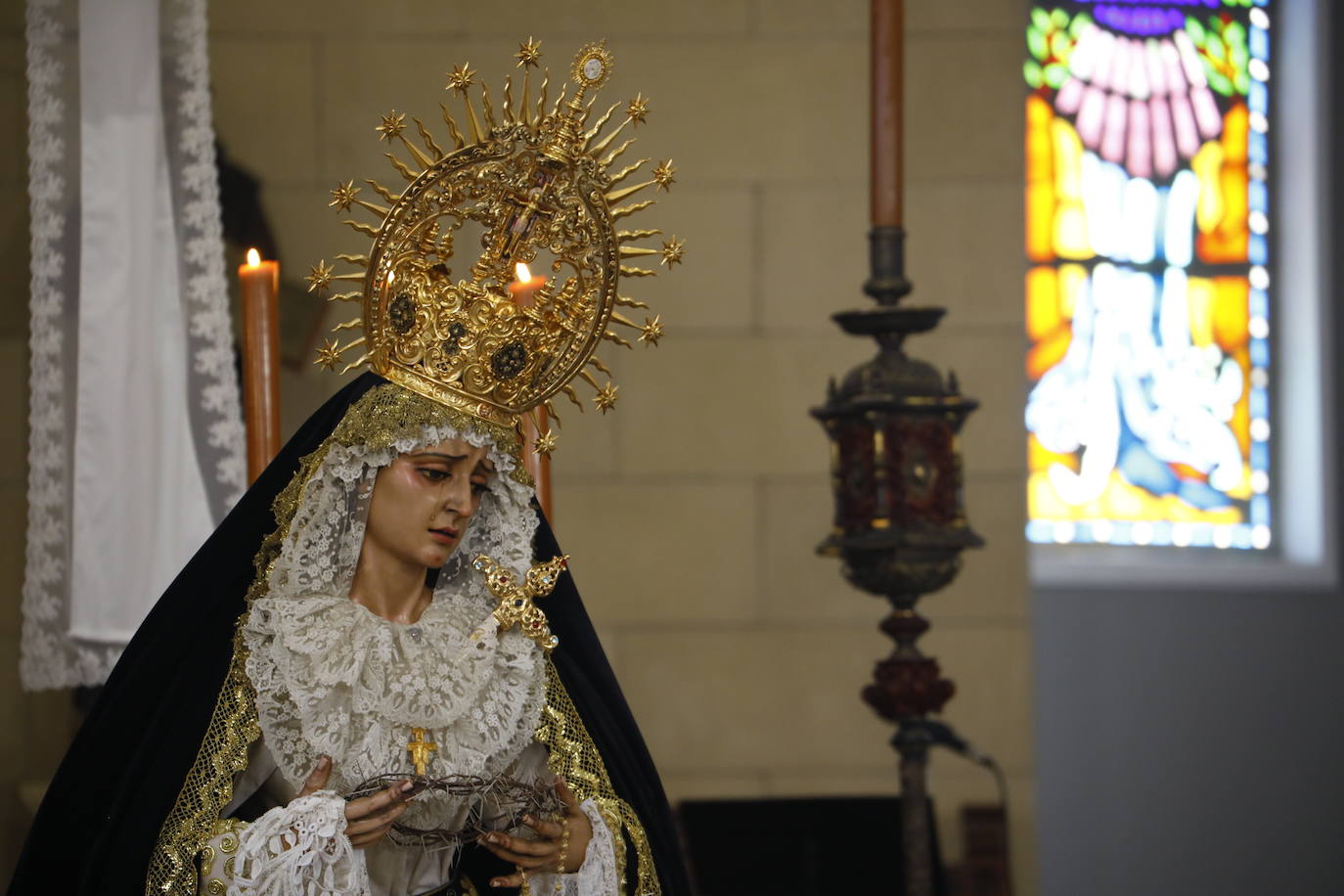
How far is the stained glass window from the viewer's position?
4.07m

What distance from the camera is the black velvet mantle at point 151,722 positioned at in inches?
70.1

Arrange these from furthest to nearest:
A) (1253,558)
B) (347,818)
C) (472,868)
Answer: (1253,558), (472,868), (347,818)

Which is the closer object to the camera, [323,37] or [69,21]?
[69,21]

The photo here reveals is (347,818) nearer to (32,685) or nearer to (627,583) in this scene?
(32,685)

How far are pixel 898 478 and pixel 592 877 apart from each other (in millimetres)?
671

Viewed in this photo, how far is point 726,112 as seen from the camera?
339 cm

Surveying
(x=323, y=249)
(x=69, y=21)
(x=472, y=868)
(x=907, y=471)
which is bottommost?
(x=472, y=868)

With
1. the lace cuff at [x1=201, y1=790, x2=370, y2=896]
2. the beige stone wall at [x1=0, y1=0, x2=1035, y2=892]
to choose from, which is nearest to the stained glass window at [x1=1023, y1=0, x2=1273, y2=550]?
the beige stone wall at [x1=0, y1=0, x2=1035, y2=892]

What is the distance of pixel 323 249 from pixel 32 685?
1.28 meters

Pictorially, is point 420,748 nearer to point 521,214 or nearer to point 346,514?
point 346,514

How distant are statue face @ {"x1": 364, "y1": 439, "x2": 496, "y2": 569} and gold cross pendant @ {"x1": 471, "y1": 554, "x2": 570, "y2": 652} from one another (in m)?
0.07

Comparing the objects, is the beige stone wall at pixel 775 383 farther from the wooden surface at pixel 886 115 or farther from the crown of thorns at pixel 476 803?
the crown of thorns at pixel 476 803

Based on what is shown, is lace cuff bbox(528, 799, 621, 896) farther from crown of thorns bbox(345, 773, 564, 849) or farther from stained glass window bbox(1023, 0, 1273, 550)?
stained glass window bbox(1023, 0, 1273, 550)

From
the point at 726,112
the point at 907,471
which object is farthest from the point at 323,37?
the point at 907,471
